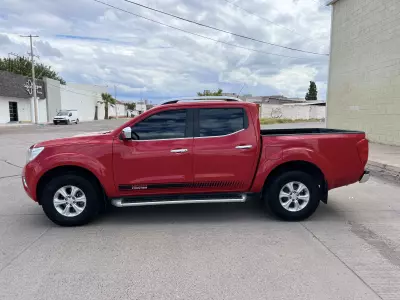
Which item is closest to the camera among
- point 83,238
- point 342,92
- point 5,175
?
point 83,238

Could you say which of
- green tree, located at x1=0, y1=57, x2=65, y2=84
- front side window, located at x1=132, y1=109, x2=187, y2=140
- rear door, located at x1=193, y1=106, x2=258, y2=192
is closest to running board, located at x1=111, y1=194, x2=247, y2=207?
rear door, located at x1=193, y1=106, x2=258, y2=192

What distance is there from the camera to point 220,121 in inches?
199

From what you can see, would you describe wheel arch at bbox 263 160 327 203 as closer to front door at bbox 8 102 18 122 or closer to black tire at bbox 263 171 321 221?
black tire at bbox 263 171 321 221

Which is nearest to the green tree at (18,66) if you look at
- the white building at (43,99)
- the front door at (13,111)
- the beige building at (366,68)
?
the white building at (43,99)

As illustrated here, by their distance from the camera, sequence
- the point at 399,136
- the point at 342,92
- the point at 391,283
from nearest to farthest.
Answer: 1. the point at 391,283
2. the point at 399,136
3. the point at 342,92

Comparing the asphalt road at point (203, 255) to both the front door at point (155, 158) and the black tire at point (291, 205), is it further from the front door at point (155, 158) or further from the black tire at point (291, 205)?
the front door at point (155, 158)

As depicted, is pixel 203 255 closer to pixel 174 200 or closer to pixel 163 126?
pixel 174 200

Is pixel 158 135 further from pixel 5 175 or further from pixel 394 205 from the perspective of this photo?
pixel 5 175

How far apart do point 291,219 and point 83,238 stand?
3048mm

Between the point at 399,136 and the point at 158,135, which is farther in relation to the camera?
the point at 399,136

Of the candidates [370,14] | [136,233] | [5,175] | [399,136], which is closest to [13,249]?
[136,233]

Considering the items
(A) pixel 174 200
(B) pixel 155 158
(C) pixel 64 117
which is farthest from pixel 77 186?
(C) pixel 64 117

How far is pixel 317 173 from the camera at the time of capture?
5.15 metres

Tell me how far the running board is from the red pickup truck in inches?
0.6
